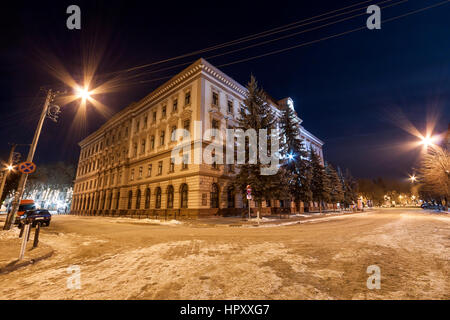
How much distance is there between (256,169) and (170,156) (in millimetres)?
11532

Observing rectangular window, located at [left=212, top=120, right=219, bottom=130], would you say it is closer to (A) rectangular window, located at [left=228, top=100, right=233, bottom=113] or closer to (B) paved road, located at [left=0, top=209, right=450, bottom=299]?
(A) rectangular window, located at [left=228, top=100, right=233, bottom=113]

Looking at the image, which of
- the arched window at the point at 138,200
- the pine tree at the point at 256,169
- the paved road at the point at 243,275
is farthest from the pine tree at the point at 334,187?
the paved road at the point at 243,275

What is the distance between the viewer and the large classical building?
22.4m

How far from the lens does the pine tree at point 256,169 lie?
19.3 m

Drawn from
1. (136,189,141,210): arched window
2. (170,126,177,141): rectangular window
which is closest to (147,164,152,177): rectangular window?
(136,189,141,210): arched window

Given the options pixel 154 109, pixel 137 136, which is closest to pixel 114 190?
pixel 137 136

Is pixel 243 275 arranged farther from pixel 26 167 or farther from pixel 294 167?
pixel 294 167

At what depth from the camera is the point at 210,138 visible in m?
23.2

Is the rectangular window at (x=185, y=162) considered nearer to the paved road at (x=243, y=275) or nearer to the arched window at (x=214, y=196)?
the arched window at (x=214, y=196)

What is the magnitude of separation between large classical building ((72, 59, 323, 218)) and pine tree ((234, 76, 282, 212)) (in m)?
2.88

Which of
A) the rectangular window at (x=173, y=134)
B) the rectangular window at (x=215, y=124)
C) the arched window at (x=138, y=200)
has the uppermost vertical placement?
the rectangular window at (x=215, y=124)

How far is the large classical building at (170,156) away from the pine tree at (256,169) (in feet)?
9.46
